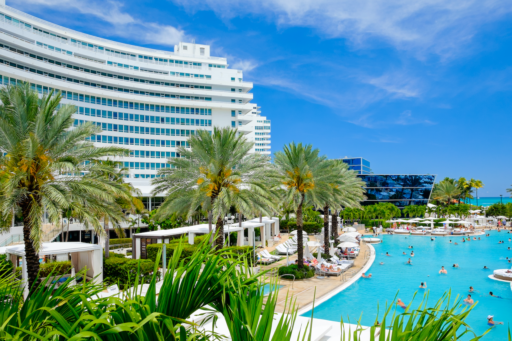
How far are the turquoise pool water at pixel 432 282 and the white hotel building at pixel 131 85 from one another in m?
30.9

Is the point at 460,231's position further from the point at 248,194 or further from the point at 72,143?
the point at 72,143

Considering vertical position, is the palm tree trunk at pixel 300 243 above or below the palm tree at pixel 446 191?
below

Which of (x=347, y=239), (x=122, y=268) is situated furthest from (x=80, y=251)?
(x=347, y=239)

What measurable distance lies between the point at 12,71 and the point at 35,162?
39.6 m

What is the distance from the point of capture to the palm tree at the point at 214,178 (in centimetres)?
1866

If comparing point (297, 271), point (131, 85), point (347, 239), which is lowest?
point (297, 271)

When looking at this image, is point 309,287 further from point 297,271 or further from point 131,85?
point 131,85

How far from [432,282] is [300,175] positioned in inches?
421

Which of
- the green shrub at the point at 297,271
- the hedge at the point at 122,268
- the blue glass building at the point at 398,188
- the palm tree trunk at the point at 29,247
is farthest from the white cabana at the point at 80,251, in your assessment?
the blue glass building at the point at 398,188

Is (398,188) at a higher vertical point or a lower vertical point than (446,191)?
higher

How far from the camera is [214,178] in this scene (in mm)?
18891

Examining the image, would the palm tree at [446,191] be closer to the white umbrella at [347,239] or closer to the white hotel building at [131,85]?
the white hotel building at [131,85]

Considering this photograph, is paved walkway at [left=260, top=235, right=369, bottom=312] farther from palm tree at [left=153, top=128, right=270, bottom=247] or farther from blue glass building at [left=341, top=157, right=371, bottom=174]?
blue glass building at [left=341, top=157, right=371, bottom=174]

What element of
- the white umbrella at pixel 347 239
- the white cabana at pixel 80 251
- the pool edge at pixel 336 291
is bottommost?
the pool edge at pixel 336 291
